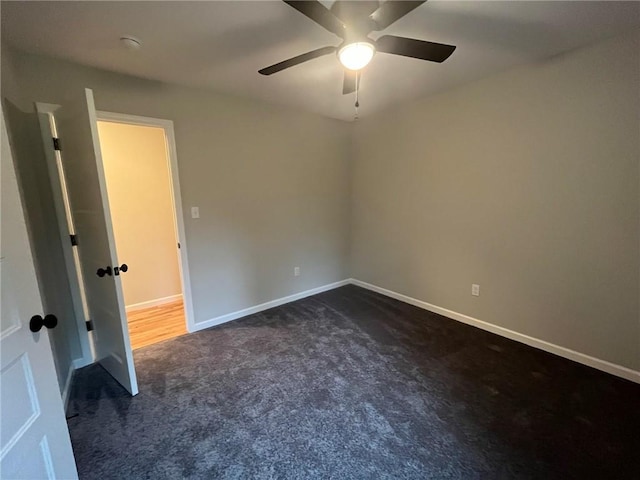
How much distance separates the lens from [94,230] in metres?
2.02

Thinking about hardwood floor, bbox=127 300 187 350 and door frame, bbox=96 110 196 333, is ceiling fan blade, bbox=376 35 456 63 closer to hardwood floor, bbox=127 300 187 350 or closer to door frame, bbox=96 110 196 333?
door frame, bbox=96 110 196 333

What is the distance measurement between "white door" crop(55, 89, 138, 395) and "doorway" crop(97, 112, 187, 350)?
90cm

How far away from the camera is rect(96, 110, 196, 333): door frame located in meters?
2.42

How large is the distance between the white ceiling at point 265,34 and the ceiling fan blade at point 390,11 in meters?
0.32

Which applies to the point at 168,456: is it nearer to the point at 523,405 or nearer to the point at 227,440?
the point at 227,440

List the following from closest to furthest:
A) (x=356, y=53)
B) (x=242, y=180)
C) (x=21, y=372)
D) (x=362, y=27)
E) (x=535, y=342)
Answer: (x=21, y=372)
(x=362, y=27)
(x=356, y=53)
(x=535, y=342)
(x=242, y=180)

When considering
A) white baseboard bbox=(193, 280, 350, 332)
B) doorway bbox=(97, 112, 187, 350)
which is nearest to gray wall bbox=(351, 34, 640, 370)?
white baseboard bbox=(193, 280, 350, 332)

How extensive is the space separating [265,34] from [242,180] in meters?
1.55

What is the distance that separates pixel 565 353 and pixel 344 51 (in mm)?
2879

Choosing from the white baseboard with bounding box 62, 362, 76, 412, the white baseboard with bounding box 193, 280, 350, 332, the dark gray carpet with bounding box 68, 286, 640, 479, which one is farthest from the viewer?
Answer: the white baseboard with bounding box 193, 280, 350, 332

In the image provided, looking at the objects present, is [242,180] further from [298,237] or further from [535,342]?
[535,342]

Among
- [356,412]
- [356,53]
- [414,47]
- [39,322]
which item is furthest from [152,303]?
[414,47]

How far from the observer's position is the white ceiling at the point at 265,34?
1591 millimetres

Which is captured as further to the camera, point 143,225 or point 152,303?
point 152,303
